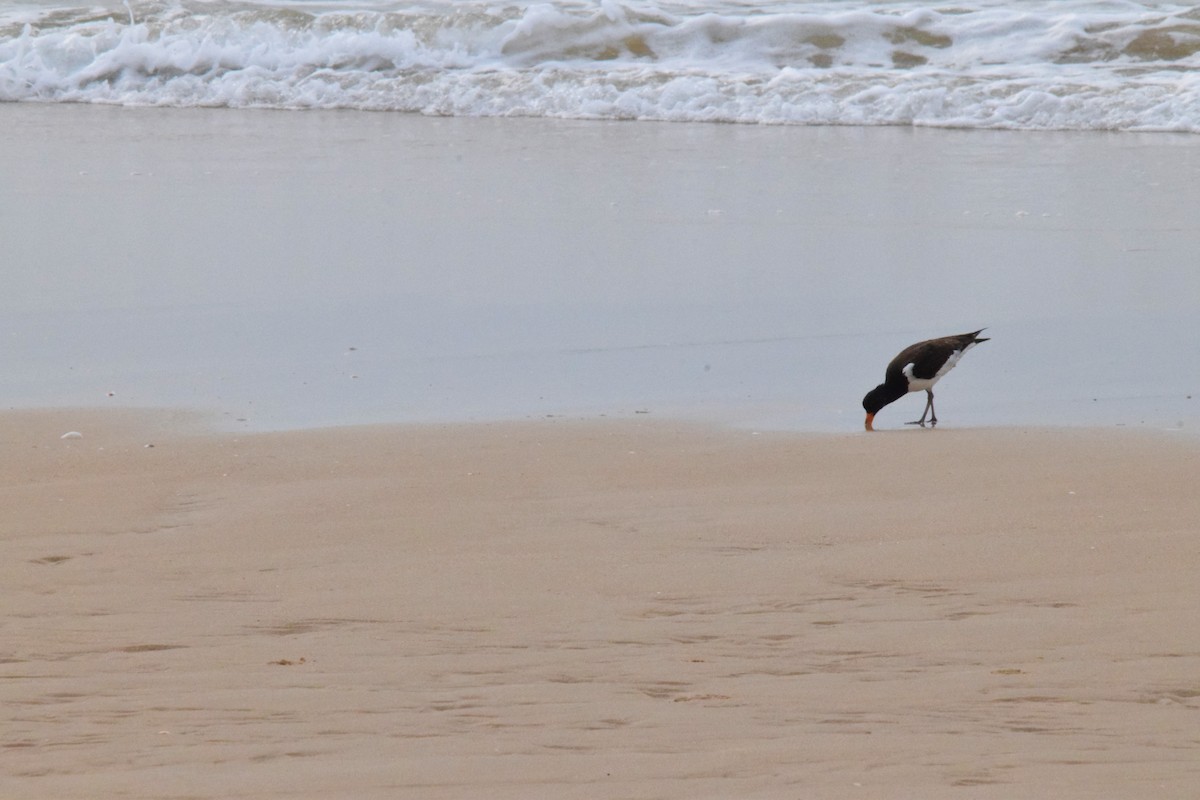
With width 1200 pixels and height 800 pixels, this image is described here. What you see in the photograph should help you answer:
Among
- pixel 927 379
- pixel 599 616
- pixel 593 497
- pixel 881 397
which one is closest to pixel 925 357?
pixel 927 379

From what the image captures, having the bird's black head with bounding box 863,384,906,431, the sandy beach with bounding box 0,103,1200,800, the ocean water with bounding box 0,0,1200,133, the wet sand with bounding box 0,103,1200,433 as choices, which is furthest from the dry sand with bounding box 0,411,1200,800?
the ocean water with bounding box 0,0,1200,133

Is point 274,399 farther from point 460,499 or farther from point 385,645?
point 385,645

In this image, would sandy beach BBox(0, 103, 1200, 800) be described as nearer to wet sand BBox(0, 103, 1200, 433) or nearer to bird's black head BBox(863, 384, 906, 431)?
wet sand BBox(0, 103, 1200, 433)

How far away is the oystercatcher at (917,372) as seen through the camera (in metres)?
5.62

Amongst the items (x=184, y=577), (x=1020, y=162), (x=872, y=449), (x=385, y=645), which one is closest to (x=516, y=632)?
(x=385, y=645)

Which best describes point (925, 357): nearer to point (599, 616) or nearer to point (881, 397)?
point (881, 397)

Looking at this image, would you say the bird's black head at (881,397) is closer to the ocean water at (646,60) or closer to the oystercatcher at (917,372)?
the oystercatcher at (917,372)

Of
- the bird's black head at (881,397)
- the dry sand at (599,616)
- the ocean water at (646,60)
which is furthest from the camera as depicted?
the ocean water at (646,60)

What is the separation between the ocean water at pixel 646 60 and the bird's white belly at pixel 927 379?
9072 millimetres

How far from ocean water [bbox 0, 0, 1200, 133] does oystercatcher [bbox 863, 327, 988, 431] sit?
9.14 metres

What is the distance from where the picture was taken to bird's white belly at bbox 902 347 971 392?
5.65 meters

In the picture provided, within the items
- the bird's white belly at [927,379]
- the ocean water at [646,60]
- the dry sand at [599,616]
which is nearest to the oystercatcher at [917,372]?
the bird's white belly at [927,379]

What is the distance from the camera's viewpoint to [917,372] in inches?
224

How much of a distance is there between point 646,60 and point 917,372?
42.8ft
